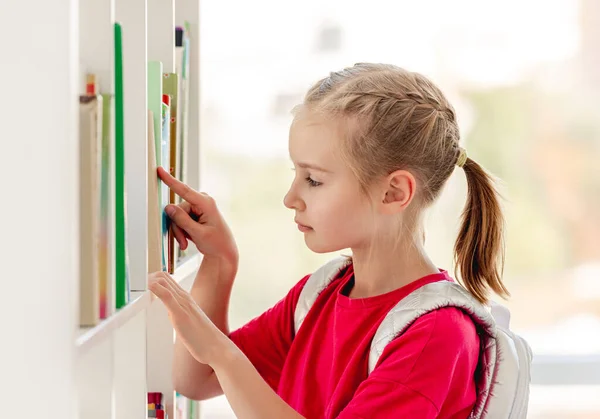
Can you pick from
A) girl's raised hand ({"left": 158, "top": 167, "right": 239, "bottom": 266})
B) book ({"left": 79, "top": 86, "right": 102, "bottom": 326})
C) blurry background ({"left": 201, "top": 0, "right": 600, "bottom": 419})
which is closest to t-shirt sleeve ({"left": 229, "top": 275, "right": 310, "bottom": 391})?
girl's raised hand ({"left": 158, "top": 167, "right": 239, "bottom": 266})

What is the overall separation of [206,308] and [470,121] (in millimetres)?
1432

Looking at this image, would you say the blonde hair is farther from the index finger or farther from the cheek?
the index finger

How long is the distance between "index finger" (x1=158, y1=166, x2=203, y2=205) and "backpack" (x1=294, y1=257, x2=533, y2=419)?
373 mm

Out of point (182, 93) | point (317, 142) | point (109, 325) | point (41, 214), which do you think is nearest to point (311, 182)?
point (317, 142)

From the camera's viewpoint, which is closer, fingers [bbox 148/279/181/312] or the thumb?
fingers [bbox 148/279/181/312]

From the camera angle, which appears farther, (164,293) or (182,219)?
(182,219)

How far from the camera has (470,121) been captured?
2516 millimetres

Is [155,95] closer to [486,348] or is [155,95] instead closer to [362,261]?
[362,261]

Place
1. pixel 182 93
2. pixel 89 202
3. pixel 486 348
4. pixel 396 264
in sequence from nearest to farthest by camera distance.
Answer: pixel 89 202 < pixel 486 348 < pixel 396 264 < pixel 182 93

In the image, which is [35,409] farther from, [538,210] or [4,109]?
[538,210]

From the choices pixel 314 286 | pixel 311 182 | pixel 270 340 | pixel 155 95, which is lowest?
pixel 270 340

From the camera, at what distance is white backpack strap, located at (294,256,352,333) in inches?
54.4

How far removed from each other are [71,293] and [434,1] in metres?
2.06

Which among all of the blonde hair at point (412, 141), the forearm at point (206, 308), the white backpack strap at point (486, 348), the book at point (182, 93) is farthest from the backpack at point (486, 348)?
the book at point (182, 93)
